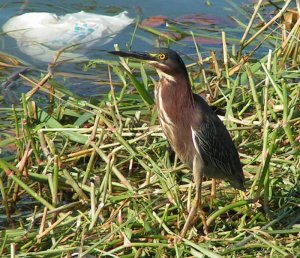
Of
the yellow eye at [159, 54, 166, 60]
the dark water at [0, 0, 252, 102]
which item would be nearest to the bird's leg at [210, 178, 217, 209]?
the yellow eye at [159, 54, 166, 60]

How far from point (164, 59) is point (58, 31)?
2935 mm

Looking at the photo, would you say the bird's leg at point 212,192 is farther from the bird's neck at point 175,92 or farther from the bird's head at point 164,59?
the bird's head at point 164,59

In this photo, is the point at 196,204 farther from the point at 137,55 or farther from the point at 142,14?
the point at 142,14

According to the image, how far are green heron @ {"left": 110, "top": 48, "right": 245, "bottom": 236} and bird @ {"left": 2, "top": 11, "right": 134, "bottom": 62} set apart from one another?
7.98 ft

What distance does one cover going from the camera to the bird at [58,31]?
282 inches

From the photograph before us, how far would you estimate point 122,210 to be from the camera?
461cm

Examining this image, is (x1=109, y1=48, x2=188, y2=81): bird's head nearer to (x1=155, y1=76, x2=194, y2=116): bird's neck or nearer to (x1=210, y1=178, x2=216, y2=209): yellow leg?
(x1=155, y1=76, x2=194, y2=116): bird's neck

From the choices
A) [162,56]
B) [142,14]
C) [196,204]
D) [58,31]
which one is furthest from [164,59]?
[142,14]

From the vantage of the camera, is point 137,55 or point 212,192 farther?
point 212,192

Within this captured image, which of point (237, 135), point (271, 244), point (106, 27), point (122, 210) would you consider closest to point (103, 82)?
point (106, 27)

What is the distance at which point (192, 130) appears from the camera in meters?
4.71

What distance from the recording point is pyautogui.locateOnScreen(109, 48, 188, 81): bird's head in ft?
15.1

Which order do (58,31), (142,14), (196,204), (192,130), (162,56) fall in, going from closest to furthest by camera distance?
(196,204) → (162,56) → (192,130) → (58,31) → (142,14)

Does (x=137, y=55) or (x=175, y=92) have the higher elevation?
(x=137, y=55)
